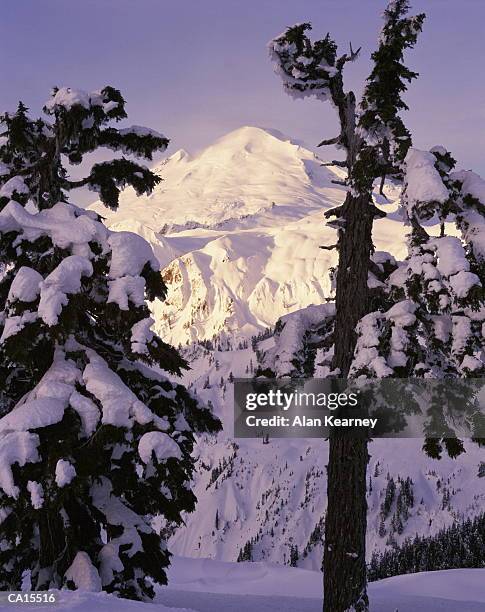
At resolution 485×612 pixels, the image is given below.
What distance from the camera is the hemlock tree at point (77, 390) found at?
6934mm

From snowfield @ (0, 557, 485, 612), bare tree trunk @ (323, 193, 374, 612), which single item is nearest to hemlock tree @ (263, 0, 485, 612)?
bare tree trunk @ (323, 193, 374, 612)

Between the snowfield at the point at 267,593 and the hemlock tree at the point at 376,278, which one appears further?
the hemlock tree at the point at 376,278

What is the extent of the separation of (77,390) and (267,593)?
14116 millimetres

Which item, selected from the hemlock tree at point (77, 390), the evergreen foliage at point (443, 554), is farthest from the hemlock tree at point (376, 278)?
the evergreen foliage at point (443, 554)

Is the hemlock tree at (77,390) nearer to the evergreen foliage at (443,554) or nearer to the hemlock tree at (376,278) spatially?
the hemlock tree at (376,278)

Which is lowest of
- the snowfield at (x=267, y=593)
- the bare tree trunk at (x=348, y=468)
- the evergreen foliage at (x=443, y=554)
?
the evergreen foliage at (x=443, y=554)

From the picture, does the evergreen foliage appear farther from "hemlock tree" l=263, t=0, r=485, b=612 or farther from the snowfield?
"hemlock tree" l=263, t=0, r=485, b=612

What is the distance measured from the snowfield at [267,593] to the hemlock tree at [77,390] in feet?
3.67

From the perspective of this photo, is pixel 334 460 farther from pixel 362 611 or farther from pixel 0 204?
pixel 0 204

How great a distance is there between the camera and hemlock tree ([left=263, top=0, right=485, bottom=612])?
7.80 meters

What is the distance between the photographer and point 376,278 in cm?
981

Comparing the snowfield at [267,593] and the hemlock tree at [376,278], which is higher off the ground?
the hemlock tree at [376,278]

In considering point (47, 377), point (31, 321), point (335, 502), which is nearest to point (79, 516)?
point (47, 377)

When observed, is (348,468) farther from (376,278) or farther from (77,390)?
(77,390)
